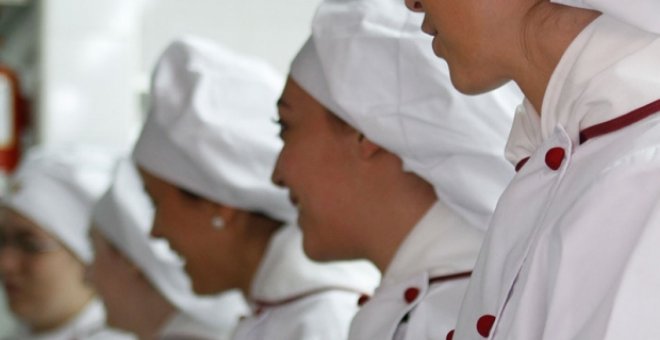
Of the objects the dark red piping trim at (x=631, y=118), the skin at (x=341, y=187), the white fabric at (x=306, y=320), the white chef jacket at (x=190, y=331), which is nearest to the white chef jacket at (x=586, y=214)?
the dark red piping trim at (x=631, y=118)

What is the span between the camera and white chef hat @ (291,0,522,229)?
1.41m

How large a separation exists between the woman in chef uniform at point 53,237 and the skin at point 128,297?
1.14 feet

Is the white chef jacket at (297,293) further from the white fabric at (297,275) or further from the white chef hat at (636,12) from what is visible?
the white chef hat at (636,12)

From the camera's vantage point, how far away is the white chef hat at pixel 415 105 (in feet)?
4.62

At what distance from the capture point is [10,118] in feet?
11.1

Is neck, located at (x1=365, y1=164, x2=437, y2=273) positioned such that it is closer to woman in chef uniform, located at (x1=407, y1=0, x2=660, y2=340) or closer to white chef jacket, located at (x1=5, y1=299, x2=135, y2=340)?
woman in chef uniform, located at (x1=407, y1=0, x2=660, y2=340)

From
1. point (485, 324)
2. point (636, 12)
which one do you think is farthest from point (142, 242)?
point (636, 12)

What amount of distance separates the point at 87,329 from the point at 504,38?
7.70ft

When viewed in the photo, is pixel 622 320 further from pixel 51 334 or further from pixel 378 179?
pixel 51 334

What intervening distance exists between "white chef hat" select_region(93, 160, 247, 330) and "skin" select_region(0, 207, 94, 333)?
18.9 inches

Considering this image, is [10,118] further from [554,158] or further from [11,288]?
[554,158]

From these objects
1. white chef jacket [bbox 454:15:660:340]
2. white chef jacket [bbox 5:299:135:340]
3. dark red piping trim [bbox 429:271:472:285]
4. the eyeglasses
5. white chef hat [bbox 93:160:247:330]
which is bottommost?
white chef jacket [bbox 5:299:135:340]

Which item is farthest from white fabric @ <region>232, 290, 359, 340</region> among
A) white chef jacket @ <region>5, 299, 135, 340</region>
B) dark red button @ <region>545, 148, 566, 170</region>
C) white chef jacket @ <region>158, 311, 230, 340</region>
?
white chef jacket @ <region>5, 299, 135, 340</region>

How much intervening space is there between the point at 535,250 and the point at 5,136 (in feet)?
8.88
